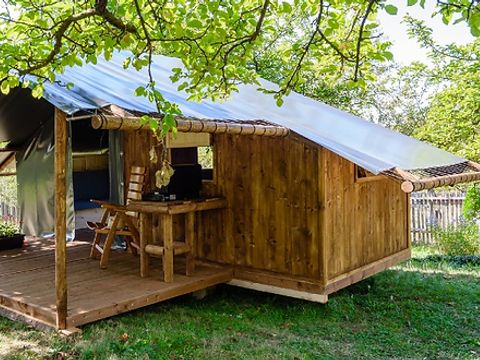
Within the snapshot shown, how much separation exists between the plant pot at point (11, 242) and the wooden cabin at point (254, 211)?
0.51 meters

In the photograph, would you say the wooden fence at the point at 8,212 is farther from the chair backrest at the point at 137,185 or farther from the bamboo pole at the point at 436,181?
the bamboo pole at the point at 436,181

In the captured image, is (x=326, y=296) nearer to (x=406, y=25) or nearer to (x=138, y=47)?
(x=138, y=47)

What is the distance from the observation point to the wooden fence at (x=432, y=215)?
1067cm

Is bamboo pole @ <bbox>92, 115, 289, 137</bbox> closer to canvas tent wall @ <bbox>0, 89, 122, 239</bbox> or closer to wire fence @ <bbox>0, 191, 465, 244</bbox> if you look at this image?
canvas tent wall @ <bbox>0, 89, 122, 239</bbox>

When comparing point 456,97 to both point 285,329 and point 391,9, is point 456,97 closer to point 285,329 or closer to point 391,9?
point 285,329

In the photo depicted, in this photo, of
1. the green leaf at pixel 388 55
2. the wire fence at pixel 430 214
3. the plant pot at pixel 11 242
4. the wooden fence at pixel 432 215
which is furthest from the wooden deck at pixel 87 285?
the wooden fence at pixel 432 215

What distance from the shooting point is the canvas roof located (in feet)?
14.8

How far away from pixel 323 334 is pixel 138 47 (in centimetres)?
309

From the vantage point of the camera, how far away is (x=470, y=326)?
5227 millimetres

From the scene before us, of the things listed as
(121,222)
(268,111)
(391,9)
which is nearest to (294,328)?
(121,222)

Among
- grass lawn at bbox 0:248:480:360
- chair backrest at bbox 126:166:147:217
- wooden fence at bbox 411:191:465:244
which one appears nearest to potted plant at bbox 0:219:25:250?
chair backrest at bbox 126:166:147:217

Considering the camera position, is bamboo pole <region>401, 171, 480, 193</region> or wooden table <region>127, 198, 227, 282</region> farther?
wooden table <region>127, 198, 227, 282</region>

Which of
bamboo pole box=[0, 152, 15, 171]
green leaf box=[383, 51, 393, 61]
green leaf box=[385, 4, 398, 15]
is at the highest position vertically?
green leaf box=[385, 4, 398, 15]

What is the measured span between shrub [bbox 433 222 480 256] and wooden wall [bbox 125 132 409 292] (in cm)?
392
